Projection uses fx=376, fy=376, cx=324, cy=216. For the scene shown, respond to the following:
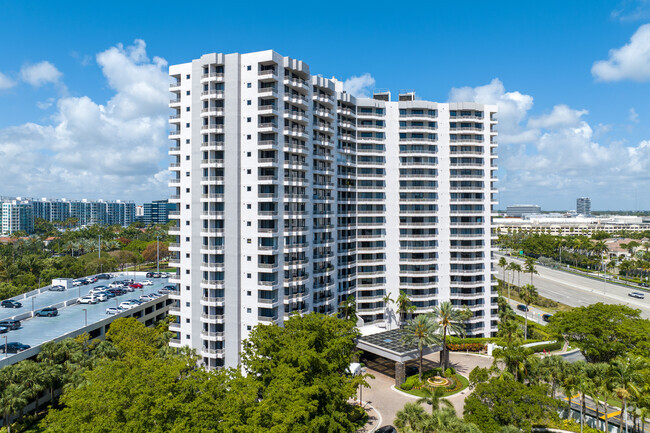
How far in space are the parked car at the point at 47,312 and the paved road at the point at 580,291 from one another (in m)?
144

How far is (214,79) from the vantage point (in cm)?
6738

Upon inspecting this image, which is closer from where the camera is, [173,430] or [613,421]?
[173,430]

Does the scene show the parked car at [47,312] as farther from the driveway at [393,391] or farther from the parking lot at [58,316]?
the driveway at [393,391]

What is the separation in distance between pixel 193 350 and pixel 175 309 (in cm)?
1015

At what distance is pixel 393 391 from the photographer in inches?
2564

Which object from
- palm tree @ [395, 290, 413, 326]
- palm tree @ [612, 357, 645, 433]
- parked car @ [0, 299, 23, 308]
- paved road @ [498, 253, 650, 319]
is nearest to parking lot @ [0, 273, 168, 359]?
parked car @ [0, 299, 23, 308]

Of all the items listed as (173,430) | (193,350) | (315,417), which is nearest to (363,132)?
(193,350)

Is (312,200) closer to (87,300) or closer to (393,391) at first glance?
(393,391)

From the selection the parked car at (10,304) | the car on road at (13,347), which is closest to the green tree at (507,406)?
the car on road at (13,347)

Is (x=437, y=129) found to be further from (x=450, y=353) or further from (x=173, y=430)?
(x=173, y=430)

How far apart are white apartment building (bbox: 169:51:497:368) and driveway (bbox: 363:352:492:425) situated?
12.5 meters

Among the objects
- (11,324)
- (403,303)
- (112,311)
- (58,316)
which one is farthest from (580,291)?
(11,324)

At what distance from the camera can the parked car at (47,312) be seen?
80.9 meters

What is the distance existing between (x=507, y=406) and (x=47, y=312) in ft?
294
